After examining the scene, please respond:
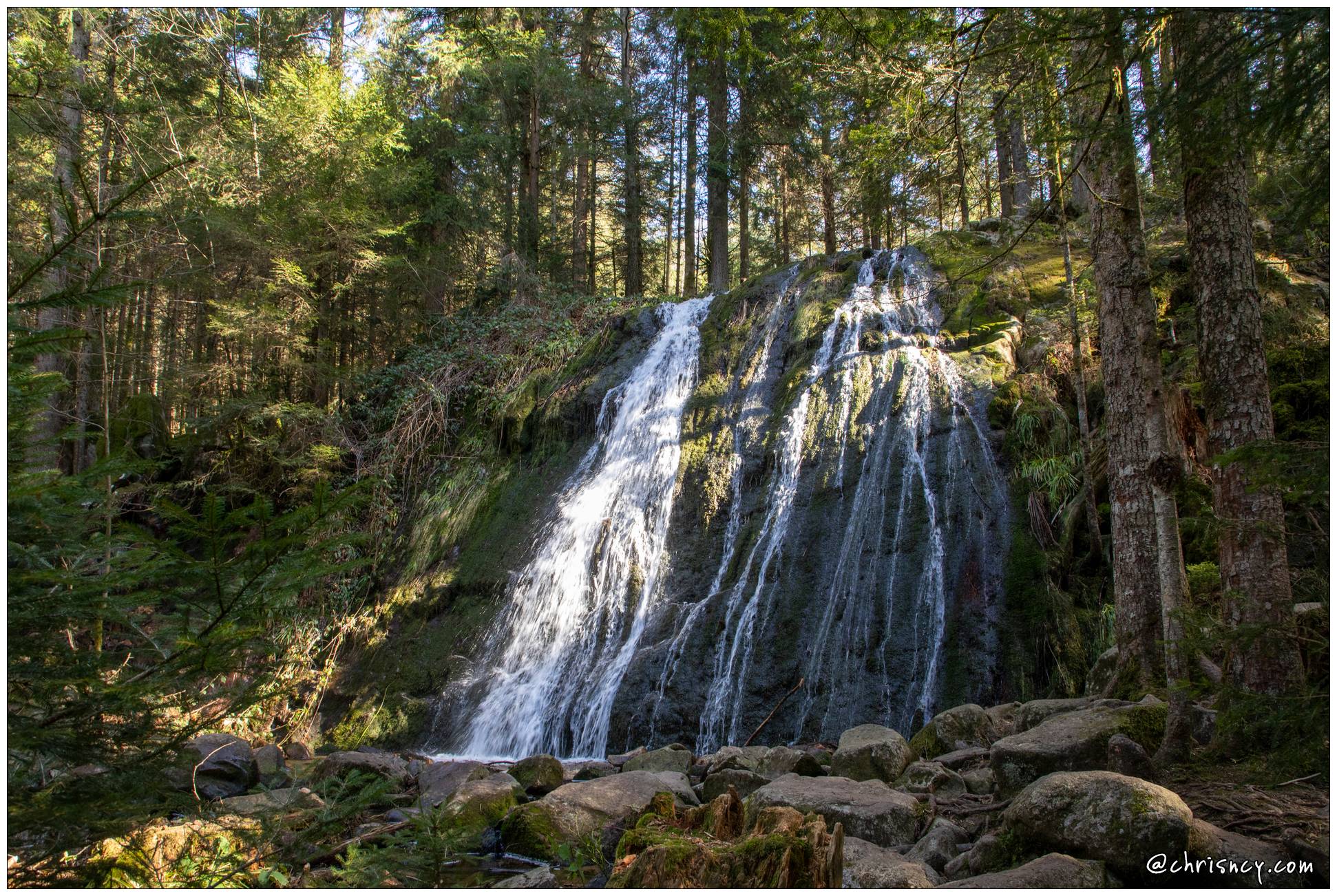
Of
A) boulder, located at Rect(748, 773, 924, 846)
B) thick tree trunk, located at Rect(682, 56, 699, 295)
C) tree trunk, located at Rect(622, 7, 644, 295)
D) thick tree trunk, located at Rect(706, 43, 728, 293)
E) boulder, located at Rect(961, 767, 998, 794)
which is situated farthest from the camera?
tree trunk, located at Rect(622, 7, 644, 295)

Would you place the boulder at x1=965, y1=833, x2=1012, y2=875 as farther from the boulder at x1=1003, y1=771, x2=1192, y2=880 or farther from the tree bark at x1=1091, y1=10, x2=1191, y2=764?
the tree bark at x1=1091, y1=10, x2=1191, y2=764

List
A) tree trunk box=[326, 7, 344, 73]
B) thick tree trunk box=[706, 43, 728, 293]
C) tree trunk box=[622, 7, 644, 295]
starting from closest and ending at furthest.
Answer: tree trunk box=[326, 7, 344, 73], thick tree trunk box=[706, 43, 728, 293], tree trunk box=[622, 7, 644, 295]

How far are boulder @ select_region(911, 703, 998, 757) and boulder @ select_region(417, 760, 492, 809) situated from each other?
3.61 metres

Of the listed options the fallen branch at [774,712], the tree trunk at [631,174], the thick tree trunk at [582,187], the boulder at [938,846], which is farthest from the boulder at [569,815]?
the thick tree trunk at [582,187]

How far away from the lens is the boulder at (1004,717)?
18.2 feet

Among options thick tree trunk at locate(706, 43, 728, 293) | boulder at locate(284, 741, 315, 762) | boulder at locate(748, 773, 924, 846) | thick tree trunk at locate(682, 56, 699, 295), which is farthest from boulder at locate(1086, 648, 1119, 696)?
thick tree trunk at locate(682, 56, 699, 295)

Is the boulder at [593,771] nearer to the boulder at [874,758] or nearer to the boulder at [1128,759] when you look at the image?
the boulder at [874,758]

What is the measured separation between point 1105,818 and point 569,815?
308 cm

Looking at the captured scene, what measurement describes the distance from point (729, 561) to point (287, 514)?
6.83 meters

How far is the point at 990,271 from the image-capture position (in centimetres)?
1046

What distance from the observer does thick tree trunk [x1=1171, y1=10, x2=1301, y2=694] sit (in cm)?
384

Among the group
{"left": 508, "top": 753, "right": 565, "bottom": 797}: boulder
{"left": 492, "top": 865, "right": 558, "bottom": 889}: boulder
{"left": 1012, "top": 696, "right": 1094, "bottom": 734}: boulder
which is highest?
{"left": 1012, "top": 696, "right": 1094, "bottom": 734}: boulder

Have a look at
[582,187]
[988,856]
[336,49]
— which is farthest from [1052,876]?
[582,187]

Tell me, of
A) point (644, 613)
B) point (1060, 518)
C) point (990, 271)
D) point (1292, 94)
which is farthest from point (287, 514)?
point (990, 271)
